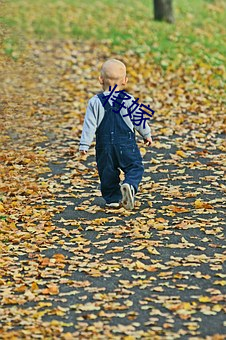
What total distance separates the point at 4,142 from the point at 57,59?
4.97 meters

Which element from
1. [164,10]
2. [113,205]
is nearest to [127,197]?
[113,205]

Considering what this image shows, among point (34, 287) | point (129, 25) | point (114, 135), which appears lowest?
point (34, 287)

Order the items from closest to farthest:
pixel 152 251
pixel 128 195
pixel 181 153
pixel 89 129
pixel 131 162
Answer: pixel 152 251 → pixel 128 195 → pixel 89 129 → pixel 131 162 → pixel 181 153

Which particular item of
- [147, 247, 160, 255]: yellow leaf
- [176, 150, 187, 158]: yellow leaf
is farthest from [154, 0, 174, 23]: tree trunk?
[147, 247, 160, 255]: yellow leaf

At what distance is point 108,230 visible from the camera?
22.6ft

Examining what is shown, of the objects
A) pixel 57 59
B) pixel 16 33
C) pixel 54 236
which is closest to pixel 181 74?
pixel 57 59

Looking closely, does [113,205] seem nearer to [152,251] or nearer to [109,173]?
[109,173]

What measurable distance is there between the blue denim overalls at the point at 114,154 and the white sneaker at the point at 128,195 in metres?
0.12

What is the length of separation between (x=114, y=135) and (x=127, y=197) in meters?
0.63

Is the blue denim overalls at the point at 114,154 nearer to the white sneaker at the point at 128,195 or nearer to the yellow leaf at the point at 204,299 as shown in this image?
the white sneaker at the point at 128,195

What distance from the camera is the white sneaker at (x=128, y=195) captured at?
7176mm

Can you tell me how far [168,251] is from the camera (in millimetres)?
6305

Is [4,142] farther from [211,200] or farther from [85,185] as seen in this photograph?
[211,200]

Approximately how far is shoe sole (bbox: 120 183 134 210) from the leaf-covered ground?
11 centimetres
